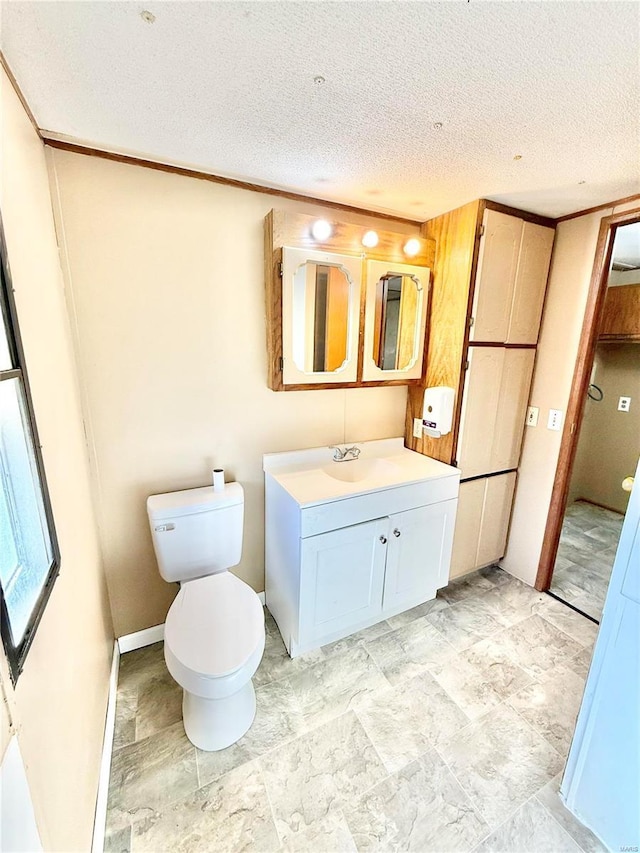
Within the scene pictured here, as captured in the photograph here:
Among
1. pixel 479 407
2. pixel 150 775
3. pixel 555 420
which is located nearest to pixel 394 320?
pixel 479 407

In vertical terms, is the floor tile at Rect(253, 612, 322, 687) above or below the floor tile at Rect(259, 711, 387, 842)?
below

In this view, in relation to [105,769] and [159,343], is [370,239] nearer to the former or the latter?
[159,343]

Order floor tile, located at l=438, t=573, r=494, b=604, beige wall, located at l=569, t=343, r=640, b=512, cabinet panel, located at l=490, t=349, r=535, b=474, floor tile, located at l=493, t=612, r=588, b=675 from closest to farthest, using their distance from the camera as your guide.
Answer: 1. floor tile, located at l=493, t=612, r=588, b=675
2. cabinet panel, located at l=490, t=349, r=535, b=474
3. floor tile, located at l=438, t=573, r=494, b=604
4. beige wall, located at l=569, t=343, r=640, b=512

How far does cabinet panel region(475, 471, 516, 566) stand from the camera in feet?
7.48

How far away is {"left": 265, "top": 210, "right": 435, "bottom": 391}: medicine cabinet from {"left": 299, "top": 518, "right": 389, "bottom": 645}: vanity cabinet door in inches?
30.1

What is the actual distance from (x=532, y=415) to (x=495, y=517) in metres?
0.70

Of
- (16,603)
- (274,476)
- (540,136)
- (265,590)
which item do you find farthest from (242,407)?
(540,136)

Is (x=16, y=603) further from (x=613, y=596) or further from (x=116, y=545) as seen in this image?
(x=613, y=596)

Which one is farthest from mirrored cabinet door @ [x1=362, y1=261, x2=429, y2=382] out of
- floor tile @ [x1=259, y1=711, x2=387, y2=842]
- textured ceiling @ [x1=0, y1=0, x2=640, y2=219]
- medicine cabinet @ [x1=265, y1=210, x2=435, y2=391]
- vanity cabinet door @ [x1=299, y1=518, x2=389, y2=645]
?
floor tile @ [x1=259, y1=711, x2=387, y2=842]

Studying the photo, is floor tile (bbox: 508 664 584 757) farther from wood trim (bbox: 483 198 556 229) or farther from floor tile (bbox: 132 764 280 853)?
wood trim (bbox: 483 198 556 229)

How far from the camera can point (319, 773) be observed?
1311 mm

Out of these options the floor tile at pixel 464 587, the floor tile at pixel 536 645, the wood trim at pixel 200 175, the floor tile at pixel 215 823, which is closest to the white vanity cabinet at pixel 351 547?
the floor tile at pixel 464 587

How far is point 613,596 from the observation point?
106 centimetres

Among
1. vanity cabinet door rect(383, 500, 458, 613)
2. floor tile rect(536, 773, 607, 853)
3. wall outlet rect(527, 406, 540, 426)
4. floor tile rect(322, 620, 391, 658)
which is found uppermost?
wall outlet rect(527, 406, 540, 426)
